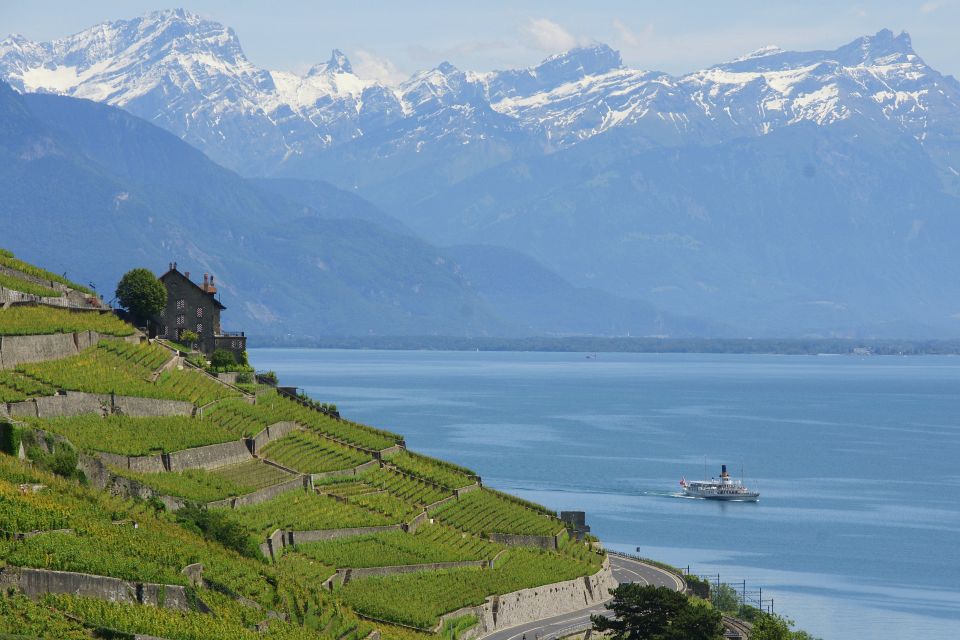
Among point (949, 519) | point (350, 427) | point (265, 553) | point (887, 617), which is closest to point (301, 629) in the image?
point (265, 553)

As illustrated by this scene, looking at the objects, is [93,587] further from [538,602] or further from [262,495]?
[538,602]

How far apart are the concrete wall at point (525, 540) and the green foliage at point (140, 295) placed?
25.0m

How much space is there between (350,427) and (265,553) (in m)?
30.3

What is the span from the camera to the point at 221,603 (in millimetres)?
57469

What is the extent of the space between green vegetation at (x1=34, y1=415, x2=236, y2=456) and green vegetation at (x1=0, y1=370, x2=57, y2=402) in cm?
168

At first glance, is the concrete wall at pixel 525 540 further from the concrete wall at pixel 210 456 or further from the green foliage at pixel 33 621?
the green foliage at pixel 33 621

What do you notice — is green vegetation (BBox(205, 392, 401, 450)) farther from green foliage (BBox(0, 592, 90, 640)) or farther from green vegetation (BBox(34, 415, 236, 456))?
green foliage (BBox(0, 592, 90, 640))

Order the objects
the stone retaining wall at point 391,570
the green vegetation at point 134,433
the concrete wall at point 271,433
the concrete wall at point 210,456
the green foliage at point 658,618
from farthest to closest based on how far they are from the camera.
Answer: the concrete wall at point 271,433, the concrete wall at point 210,456, the green vegetation at point 134,433, the stone retaining wall at point 391,570, the green foliage at point 658,618

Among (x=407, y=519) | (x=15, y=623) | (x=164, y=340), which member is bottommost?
(x=15, y=623)

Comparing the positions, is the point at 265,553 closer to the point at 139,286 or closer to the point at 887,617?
the point at 139,286

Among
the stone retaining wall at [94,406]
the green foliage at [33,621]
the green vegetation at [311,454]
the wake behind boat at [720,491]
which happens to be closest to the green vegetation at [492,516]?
the green vegetation at [311,454]

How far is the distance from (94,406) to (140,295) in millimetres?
22802

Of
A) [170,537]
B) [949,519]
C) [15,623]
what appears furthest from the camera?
[949,519]

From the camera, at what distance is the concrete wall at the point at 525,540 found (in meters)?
95.4
